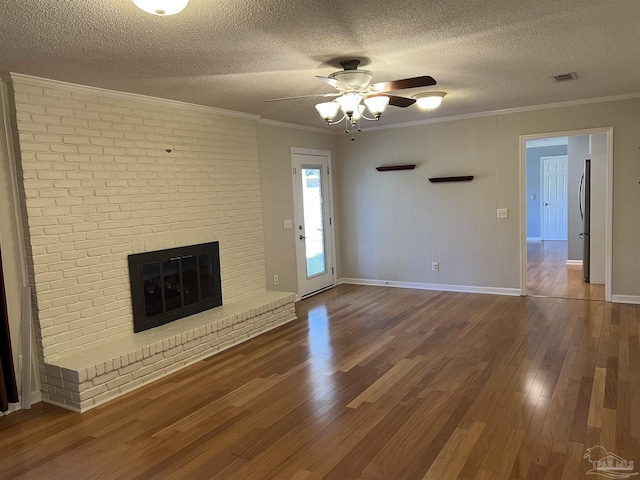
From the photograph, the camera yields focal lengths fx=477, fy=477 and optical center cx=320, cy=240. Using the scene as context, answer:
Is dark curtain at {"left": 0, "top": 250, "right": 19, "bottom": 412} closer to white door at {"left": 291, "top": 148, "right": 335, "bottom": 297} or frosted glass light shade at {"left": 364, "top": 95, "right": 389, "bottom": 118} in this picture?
frosted glass light shade at {"left": 364, "top": 95, "right": 389, "bottom": 118}

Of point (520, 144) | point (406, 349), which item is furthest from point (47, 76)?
point (520, 144)

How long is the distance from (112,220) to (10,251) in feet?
2.65

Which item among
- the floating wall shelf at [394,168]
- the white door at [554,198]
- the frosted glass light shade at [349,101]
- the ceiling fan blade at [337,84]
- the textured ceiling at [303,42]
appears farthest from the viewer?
the white door at [554,198]

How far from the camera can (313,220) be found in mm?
6930

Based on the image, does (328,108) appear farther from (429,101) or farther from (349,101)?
(429,101)

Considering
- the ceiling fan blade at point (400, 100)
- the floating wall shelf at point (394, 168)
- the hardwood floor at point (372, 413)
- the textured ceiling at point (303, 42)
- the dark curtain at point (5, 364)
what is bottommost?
the hardwood floor at point (372, 413)

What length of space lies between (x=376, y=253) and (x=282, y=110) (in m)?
2.83

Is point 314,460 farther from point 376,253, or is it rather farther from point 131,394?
point 376,253

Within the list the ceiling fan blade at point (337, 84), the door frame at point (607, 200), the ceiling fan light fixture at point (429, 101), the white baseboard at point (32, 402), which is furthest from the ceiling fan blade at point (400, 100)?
the white baseboard at point (32, 402)

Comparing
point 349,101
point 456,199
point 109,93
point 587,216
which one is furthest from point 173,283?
point 587,216

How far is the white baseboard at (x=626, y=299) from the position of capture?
5543 millimetres

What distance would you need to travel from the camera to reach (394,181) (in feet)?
22.7

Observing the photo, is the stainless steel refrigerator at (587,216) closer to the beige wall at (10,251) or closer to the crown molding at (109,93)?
the crown molding at (109,93)

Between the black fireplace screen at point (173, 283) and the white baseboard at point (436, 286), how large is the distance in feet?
9.36
